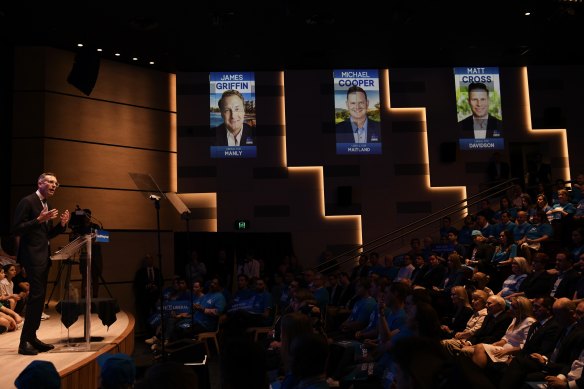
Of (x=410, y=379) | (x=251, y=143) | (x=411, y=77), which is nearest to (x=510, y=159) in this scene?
(x=411, y=77)

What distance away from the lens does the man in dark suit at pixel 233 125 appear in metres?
12.5

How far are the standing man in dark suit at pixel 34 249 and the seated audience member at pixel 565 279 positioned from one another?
16.7 feet

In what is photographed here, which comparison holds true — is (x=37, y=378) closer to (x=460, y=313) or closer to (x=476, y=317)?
(x=476, y=317)

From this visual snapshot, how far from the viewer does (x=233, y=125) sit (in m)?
12.5

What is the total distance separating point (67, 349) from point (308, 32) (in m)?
7.79

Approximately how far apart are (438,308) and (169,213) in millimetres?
6706

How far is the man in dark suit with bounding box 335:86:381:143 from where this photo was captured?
500 inches

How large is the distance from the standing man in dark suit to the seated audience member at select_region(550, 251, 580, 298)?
5.10 metres

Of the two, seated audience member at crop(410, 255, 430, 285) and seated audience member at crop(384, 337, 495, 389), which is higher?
seated audience member at crop(384, 337, 495, 389)

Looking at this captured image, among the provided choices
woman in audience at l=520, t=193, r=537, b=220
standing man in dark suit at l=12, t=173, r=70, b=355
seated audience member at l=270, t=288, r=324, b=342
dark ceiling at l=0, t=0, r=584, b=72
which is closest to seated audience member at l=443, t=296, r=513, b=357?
seated audience member at l=270, t=288, r=324, b=342

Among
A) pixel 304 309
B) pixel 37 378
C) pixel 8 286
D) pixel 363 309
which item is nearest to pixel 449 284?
pixel 363 309

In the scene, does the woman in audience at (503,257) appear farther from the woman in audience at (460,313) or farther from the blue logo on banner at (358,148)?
the blue logo on banner at (358,148)

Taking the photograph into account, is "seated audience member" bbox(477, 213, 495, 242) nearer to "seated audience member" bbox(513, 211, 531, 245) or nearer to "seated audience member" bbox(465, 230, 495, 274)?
"seated audience member" bbox(465, 230, 495, 274)

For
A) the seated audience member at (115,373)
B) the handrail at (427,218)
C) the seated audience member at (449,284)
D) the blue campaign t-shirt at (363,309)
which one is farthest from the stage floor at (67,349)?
the handrail at (427,218)
